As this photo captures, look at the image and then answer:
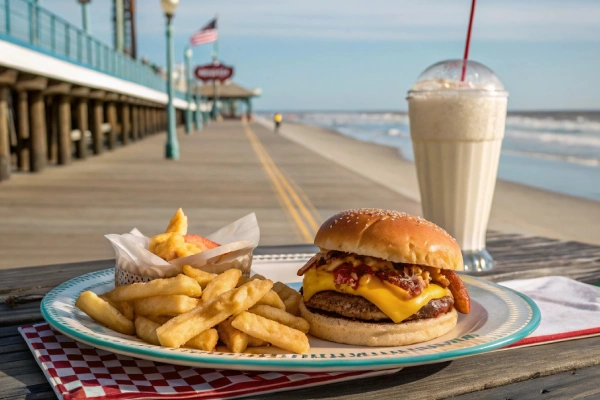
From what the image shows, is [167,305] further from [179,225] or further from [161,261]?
[179,225]

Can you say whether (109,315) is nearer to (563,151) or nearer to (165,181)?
(165,181)

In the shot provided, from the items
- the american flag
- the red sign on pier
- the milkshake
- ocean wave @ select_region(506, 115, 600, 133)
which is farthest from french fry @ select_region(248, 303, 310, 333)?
the red sign on pier

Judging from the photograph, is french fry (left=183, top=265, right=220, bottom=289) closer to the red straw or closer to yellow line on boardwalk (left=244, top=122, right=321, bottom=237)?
the red straw

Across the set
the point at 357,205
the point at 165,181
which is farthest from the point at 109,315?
the point at 165,181

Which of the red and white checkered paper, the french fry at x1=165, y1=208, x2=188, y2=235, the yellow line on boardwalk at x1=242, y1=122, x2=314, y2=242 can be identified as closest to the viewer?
the red and white checkered paper

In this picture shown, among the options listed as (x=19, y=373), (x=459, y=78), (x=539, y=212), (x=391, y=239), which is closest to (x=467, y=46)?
(x=459, y=78)

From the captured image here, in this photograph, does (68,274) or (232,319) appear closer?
(232,319)
